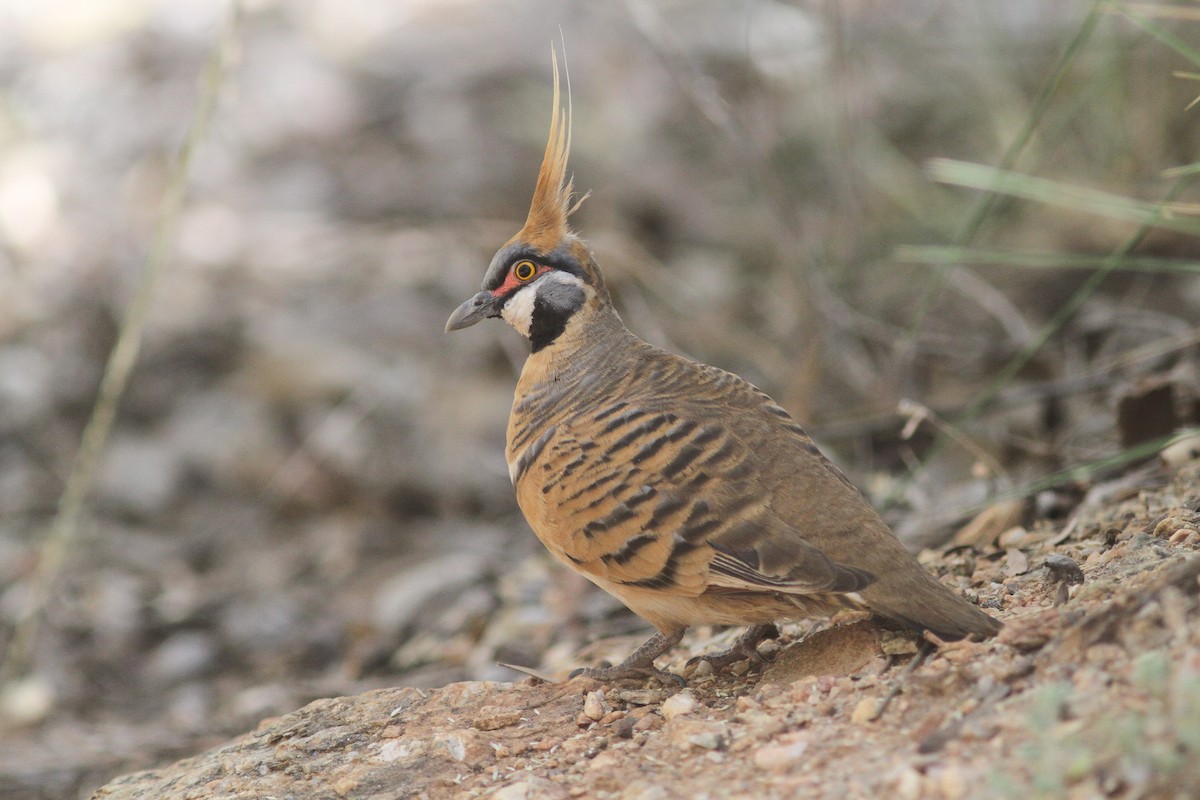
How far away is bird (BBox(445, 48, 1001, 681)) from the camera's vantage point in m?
3.26

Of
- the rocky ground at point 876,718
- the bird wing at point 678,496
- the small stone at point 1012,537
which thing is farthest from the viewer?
the small stone at point 1012,537

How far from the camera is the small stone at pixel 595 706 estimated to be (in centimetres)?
343

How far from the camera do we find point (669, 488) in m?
3.54

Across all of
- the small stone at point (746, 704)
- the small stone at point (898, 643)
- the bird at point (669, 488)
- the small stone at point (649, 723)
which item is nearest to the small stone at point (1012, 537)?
the bird at point (669, 488)

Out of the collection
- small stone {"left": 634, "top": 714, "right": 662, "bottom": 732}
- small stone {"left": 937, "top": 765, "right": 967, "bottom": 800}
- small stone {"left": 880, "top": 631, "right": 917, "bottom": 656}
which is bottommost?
small stone {"left": 937, "top": 765, "right": 967, "bottom": 800}

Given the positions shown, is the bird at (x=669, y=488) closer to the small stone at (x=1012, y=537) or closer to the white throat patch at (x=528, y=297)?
the white throat patch at (x=528, y=297)

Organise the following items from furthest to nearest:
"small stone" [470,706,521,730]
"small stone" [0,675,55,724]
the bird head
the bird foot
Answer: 1. "small stone" [0,675,55,724]
2. the bird head
3. the bird foot
4. "small stone" [470,706,521,730]

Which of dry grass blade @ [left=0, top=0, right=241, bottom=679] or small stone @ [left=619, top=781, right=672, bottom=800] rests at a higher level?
dry grass blade @ [left=0, top=0, right=241, bottom=679]

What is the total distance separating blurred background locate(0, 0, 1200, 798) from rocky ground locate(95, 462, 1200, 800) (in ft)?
3.01

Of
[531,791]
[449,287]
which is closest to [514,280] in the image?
[531,791]

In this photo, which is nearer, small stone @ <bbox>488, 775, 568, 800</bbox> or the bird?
small stone @ <bbox>488, 775, 568, 800</bbox>

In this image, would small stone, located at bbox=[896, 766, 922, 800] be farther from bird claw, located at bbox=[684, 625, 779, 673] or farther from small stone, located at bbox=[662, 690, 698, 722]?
Answer: bird claw, located at bbox=[684, 625, 779, 673]

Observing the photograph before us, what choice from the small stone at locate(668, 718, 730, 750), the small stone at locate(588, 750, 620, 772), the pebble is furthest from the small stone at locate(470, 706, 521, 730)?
the pebble

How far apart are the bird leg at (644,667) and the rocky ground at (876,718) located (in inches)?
2.2
